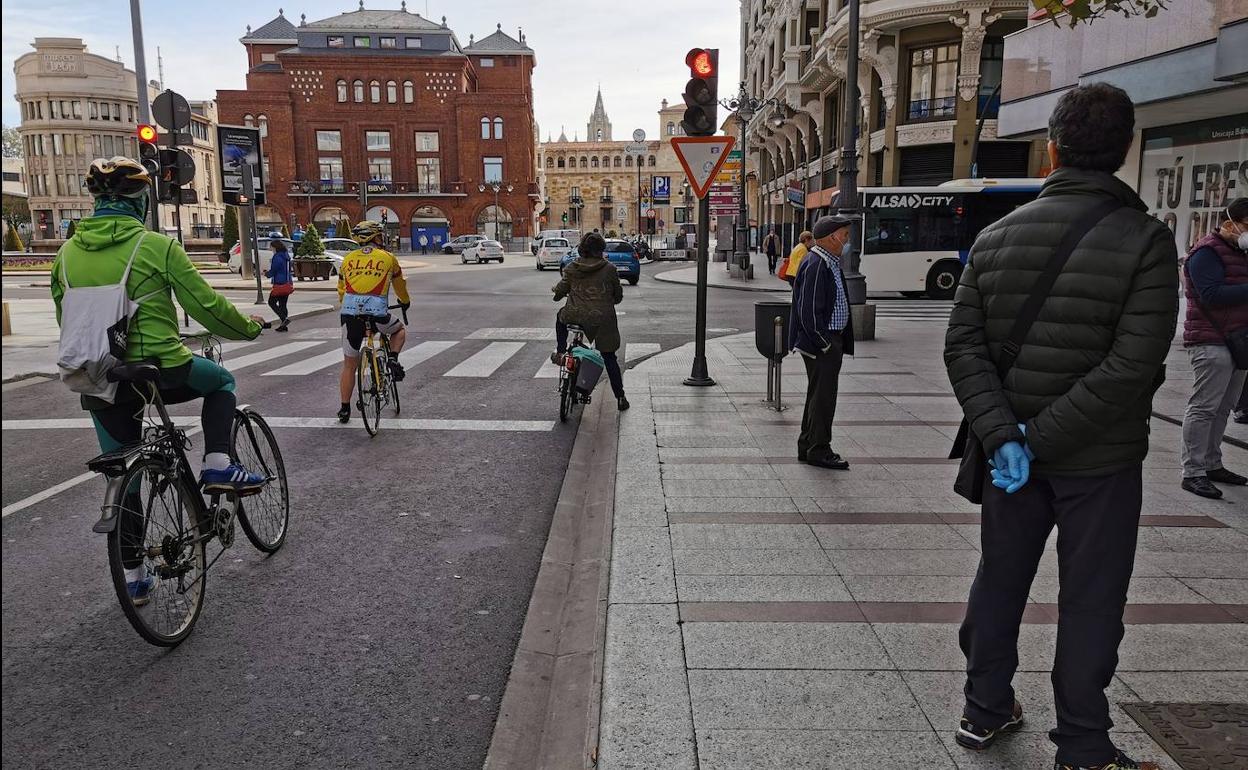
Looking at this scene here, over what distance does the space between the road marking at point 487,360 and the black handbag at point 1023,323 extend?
28.6ft

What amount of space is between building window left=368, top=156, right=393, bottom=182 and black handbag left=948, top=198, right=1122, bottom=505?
7517 cm

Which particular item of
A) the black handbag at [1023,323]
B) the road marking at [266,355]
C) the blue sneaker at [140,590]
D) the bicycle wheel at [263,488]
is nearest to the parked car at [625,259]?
the road marking at [266,355]

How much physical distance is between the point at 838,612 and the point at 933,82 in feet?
101

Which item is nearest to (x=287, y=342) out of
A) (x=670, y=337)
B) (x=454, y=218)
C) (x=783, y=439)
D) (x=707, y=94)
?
(x=670, y=337)

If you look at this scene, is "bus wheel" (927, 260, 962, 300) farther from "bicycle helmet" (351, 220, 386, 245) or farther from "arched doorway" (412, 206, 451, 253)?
"arched doorway" (412, 206, 451, 253)

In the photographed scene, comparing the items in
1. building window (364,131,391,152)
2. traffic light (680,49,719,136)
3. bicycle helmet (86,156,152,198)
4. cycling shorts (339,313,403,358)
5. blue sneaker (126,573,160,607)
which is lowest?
blue sneaker (126,573,160,607)

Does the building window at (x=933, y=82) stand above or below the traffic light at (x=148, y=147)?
above

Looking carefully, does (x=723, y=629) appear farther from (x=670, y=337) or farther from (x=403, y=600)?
(x=670, y=337)

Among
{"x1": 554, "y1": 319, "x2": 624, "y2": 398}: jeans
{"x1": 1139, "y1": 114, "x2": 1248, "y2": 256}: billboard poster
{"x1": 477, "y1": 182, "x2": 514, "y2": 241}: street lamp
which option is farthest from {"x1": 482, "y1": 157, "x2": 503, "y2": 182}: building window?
{"x1": 554, "y1": 319, "x2": 624, "y2": 398}: jeans

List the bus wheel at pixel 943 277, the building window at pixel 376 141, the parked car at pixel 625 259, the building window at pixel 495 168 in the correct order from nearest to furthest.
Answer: the bus wheel at pixel 943 277 → the parked car at pixel 625 259 → the building window at pixel 376 141 → the building window at pixel 495 168

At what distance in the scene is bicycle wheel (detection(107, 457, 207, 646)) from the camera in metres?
3.66

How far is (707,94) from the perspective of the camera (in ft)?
31.3

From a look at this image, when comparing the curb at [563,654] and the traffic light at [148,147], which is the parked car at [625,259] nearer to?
the traffic light at [148,147]

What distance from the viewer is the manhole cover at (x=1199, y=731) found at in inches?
112
